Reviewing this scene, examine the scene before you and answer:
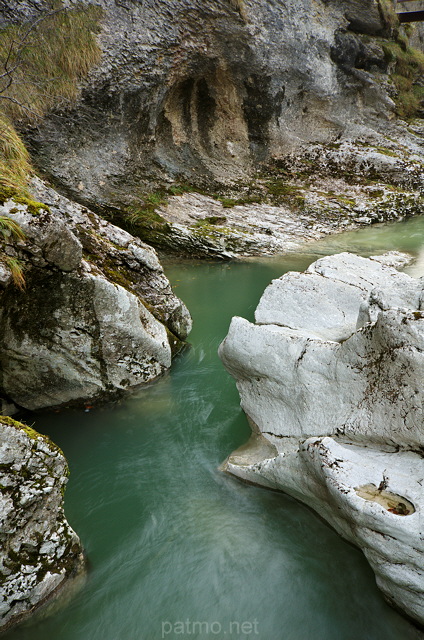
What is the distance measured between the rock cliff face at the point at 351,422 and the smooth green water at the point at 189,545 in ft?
0.94

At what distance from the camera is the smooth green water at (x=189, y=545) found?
3.32 metres

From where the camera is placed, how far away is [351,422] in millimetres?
3799

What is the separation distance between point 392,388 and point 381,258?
22.0 ft

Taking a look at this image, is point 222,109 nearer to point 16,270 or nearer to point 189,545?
point 16,270

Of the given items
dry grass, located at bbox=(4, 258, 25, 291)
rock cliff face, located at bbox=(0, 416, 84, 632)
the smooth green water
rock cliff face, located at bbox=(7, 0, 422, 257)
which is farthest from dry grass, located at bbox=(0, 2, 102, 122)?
rock cliff face, located at bbox=(0, 416, 84, 632)

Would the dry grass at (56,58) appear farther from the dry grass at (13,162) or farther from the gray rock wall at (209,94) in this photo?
the dry grass at (13,162)

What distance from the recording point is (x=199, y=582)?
12.0 feet

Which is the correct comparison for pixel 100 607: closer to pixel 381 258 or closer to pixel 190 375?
pixel 190 375

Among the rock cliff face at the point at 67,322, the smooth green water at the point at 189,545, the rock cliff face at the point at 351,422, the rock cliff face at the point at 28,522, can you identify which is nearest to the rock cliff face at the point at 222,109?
the rock cliff face at the point at 67,322

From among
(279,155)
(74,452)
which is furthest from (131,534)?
(279,155)

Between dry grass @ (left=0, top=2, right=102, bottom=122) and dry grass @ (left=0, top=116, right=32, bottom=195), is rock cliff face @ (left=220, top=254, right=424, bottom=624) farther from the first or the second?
dry grass @ (left=0, top=2, right=102, bottom=122)

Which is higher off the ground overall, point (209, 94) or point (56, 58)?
point (56, 58)

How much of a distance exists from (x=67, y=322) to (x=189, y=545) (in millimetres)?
3051

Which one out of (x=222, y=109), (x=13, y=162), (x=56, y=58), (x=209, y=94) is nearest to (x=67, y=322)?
(x=13, y=162)
